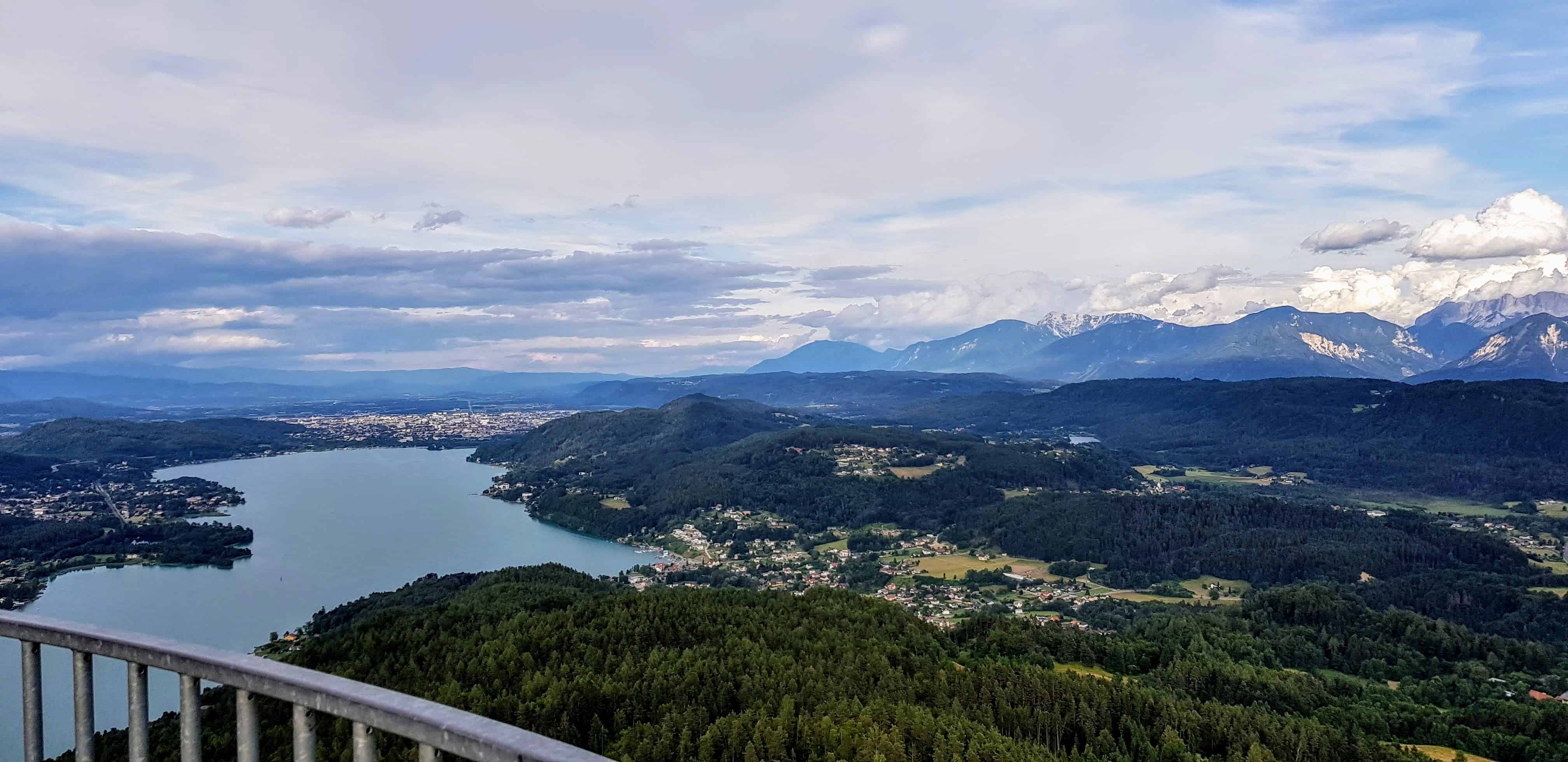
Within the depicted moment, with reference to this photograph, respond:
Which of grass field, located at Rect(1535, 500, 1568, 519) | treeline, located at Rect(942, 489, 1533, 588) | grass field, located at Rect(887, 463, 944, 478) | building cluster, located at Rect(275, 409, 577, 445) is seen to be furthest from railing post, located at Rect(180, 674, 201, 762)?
building cluster, located at Rect(275, 409, 577, 445)

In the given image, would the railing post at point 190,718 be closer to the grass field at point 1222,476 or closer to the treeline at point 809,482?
the treeline at point 809,482

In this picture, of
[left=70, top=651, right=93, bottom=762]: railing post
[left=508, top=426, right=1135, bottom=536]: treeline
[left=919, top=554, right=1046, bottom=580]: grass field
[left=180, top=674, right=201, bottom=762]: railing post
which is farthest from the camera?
[left=508, top=426, right=1135, bottom=536]: treeline

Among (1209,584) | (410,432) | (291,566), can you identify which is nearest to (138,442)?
(410,432)

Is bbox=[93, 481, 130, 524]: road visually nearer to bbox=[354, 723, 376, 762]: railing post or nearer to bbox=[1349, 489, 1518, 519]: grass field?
bbox=[354, 723, 376, 762]: railing post

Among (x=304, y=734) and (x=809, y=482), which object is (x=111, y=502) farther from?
(x=304, y=734)

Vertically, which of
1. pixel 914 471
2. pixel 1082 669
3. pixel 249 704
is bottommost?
pixel 1082 669

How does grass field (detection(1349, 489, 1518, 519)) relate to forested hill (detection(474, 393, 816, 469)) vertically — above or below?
below

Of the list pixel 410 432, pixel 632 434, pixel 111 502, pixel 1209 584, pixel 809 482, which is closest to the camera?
pixel 1209 584
